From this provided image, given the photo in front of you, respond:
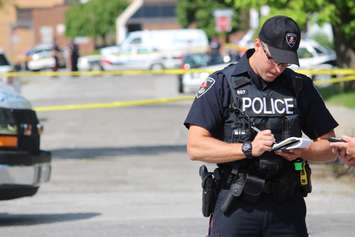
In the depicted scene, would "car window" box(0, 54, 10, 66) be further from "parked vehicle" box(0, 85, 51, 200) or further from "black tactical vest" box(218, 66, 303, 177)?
"black tactical vest" box(218, 66, 303, 177)

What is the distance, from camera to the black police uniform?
526 cm

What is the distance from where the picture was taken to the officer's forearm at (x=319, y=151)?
5355mm

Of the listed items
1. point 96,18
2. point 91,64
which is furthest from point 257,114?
point 96,18

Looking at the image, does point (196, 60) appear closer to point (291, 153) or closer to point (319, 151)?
point (319, 151)

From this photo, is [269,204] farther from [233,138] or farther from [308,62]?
[308,62]

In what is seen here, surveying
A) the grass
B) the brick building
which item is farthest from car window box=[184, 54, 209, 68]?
the brick building

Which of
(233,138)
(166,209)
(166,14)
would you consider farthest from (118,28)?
(233,138)

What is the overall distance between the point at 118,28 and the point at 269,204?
83.8m

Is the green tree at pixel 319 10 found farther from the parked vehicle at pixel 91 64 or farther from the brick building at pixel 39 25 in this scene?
the brick building at pixel 39 25

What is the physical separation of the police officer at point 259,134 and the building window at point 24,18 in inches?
4349

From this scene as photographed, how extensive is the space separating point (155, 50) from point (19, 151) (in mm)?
44970

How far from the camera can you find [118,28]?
88562mm

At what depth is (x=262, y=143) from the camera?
16.8ft

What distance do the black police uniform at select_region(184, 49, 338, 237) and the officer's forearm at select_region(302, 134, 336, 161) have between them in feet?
0.34
